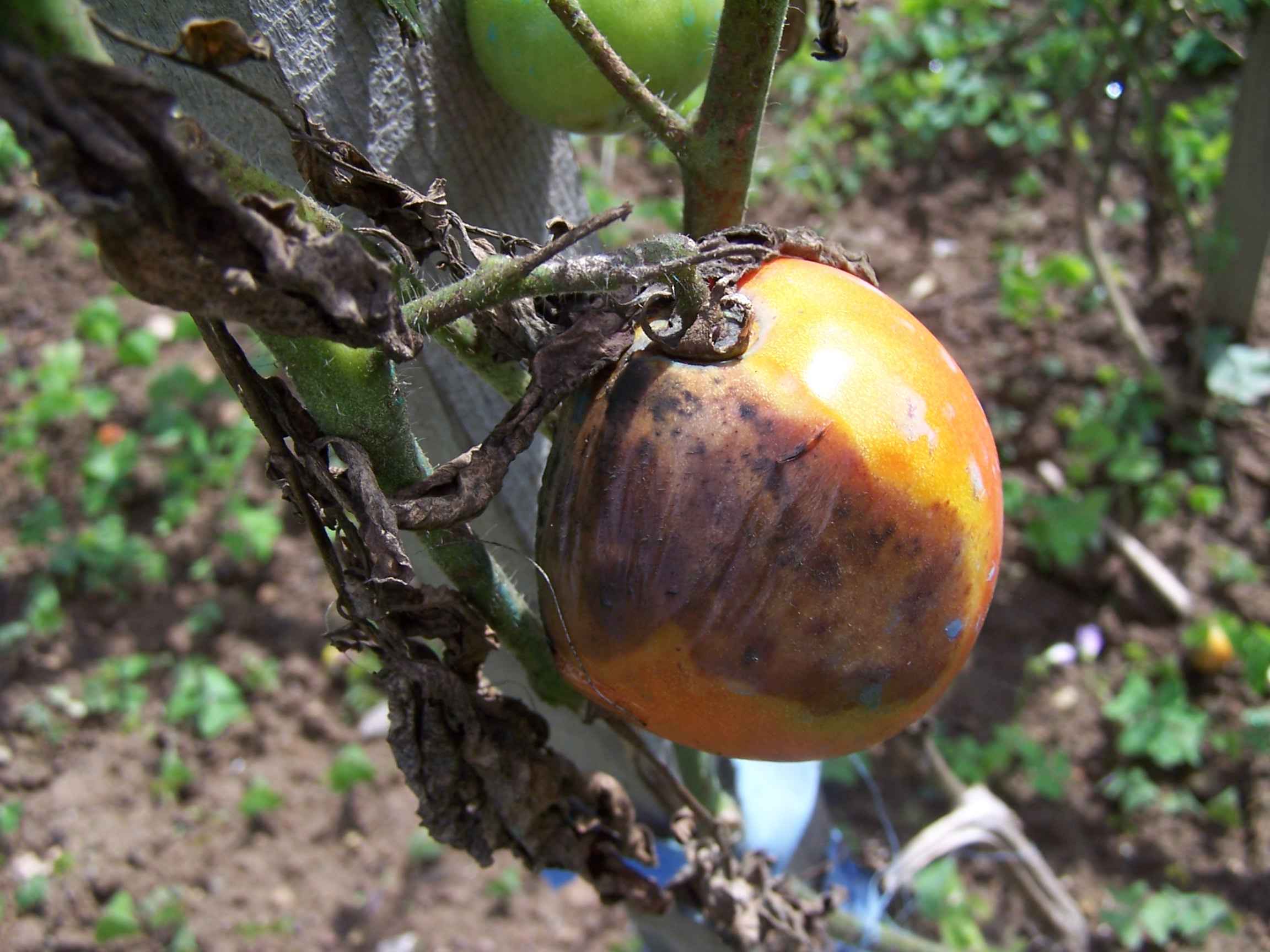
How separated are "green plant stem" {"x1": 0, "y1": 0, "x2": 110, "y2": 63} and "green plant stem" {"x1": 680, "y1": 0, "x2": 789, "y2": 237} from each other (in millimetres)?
479

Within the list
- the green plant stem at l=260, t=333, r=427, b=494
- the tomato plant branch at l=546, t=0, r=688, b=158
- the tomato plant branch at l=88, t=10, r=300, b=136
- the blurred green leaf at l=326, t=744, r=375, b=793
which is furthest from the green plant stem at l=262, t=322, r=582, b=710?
the blurred green leaf at l=326, t=744, r=375, b=793

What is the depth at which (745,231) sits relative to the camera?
33.6 inches

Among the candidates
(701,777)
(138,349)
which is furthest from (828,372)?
(138,349)

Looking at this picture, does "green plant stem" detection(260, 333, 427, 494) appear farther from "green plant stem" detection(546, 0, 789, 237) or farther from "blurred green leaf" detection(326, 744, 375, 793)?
"blurred green leaf" detection(326, 744, 375, 793)

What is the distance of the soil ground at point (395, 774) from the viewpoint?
2205mm

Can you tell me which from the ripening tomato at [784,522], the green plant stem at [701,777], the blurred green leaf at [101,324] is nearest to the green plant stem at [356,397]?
the ripening tomato at [784,522]

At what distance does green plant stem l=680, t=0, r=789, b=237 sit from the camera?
2.65 ft

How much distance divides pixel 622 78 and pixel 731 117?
0.10 m

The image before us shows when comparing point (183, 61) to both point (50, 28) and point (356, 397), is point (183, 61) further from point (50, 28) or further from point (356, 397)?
point (356, 397)

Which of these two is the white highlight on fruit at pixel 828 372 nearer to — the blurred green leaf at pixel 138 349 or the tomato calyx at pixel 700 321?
the tomato calyx at pixel 700 321

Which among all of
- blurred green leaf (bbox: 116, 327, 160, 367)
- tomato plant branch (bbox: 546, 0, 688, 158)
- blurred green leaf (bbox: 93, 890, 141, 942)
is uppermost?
tomato plant branch (bbox: 546, 0, 688, 158)

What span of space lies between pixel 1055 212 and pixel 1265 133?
35.0 inches

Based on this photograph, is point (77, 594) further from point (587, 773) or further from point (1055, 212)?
point (1055, 212)

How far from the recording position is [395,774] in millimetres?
2387
